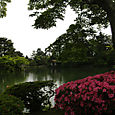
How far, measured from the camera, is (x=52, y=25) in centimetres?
608

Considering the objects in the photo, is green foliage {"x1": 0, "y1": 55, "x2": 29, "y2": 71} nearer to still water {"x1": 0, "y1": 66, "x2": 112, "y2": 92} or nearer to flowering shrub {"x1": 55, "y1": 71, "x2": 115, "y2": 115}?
flowering shrub {"x1": 55, "y1": 71, "x2": 115, "y2": 115}

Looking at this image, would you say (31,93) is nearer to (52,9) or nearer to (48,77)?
(52,9)

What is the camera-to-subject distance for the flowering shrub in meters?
3.38

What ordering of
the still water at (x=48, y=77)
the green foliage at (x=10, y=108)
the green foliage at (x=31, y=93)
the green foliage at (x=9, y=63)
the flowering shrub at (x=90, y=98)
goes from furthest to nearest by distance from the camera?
1. the still water at (x=48, y=77)
2. the green foliage at (x=31, y=93)
3. the green foliage at (x=9, y=63)
4. the flowering shrub at (x=90, y=98)
5. the green foliage at (x=10, y=108)

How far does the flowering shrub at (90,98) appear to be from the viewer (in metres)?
3.38

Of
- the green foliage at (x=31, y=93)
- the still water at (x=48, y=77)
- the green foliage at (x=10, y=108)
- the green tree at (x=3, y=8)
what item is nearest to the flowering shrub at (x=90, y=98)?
the green foliage at (x=31, y=93)

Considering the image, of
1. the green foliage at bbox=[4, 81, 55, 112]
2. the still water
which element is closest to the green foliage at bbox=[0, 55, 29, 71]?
the green foliage at bbox=[4, 81, 55, 112]

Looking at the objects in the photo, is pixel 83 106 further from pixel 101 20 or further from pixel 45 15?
pixel 101 20

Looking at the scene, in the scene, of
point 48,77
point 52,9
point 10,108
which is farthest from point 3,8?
point 48,77

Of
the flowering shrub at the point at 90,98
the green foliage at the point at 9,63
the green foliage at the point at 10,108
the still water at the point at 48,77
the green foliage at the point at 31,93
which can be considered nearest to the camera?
the green foliage at the point at 10,108

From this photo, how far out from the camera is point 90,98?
3.45 meters

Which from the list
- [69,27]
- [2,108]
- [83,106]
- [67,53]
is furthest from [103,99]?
[69,27]

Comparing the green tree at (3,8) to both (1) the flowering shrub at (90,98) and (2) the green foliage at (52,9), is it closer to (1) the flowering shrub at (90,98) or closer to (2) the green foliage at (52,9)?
(2) the green foliage at (52,9)

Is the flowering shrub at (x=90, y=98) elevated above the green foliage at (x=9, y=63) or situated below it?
below
